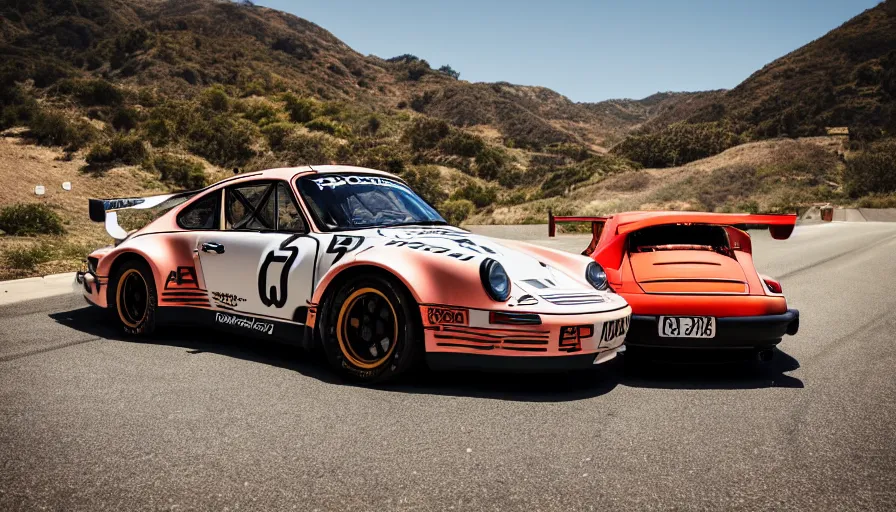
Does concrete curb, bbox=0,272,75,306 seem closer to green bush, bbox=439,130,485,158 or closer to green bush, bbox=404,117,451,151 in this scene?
green bush, bbox=439,130,485,158

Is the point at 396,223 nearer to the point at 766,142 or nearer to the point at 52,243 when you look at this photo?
the point at 52,243

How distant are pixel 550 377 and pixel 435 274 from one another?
3.79 feet

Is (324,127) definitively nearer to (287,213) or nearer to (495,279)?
(287,213)

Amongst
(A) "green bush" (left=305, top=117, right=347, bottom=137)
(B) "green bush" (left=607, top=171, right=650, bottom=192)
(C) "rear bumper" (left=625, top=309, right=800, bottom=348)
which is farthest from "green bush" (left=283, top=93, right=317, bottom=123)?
(C) "rear bumper" (left=625, top=309, right=800, bottom=348)

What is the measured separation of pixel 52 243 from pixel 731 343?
13.9 m

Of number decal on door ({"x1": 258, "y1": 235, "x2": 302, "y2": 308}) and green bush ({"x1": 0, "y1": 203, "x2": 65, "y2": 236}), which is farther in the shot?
green bush ({"x1": 0, "y1": 203, "x2": 65, "y2": 236})

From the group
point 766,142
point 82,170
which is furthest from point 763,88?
point 82,170

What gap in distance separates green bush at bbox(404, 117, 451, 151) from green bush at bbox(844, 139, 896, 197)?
24.5 metres

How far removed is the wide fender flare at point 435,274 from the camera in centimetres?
430

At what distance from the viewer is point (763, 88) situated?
66438 mm

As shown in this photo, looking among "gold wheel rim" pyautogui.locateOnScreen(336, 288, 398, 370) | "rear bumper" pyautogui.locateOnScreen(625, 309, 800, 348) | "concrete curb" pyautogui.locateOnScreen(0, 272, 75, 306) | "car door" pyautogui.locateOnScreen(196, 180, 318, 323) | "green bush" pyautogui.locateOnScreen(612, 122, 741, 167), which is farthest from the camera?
"green bush" pyautogui.locateOnScreen(612, 122, 741, 167)

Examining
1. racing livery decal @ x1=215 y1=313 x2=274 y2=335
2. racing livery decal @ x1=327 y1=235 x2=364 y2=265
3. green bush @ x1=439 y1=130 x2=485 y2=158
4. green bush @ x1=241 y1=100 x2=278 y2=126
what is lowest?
racing livery decal @ x1=215 y1=313 x2=274 y2=335

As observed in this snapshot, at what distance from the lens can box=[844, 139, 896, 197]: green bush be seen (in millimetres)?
37562

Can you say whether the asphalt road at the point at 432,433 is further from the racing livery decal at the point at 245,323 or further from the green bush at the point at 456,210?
the green bush at the point at 456,210
